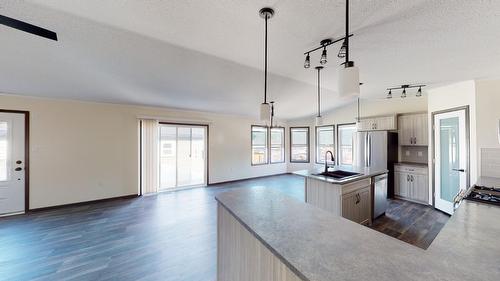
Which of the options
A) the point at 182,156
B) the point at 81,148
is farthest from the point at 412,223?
the point at 81,148

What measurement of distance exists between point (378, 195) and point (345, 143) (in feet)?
10.8

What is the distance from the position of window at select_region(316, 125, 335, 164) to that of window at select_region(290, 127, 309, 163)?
1.54 feet

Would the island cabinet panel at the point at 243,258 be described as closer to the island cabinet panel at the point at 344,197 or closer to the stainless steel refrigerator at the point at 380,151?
the island cabinet panel at the point at 344,197

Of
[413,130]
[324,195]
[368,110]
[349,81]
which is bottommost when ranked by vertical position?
[324,195]

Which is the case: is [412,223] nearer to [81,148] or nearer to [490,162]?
[490,162]

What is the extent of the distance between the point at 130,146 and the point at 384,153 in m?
6.31

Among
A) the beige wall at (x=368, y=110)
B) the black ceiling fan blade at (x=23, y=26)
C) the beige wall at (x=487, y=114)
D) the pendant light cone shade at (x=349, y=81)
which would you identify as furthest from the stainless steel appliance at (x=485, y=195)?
the black ceiling fan blade at (x=23, y=26)

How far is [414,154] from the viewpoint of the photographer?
4.77m

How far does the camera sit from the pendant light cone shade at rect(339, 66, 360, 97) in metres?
1.17

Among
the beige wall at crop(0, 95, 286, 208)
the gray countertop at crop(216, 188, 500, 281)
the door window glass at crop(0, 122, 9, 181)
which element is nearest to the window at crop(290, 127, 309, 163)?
the beige wall at crop(0, 95, 286, 208)

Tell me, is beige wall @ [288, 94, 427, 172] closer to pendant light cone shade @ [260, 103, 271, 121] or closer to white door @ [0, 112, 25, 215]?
pendant light cone shade @ [260, 103, 271, 121]

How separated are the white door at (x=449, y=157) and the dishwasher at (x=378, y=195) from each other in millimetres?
1227

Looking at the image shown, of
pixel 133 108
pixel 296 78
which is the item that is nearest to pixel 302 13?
pixel 296 78

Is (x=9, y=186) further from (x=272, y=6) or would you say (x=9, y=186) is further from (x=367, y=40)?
(x=367, y=40)
